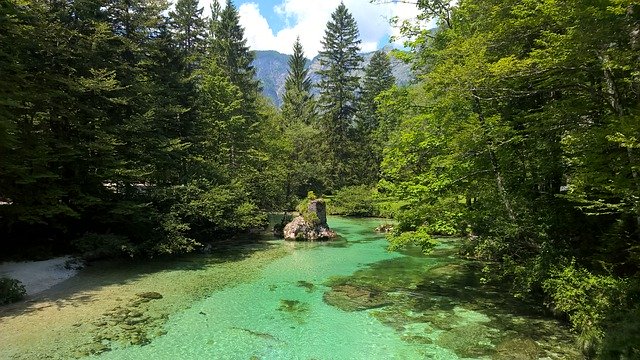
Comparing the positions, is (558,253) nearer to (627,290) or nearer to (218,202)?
(627,290)

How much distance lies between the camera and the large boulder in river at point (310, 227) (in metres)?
23.4

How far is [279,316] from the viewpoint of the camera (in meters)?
10.5

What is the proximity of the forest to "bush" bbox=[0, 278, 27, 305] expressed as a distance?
307 centimetres

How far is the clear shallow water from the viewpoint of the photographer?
820 cm

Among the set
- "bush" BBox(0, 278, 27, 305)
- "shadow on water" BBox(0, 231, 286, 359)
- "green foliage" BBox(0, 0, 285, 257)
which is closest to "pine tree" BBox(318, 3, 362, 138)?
"green foliage" BBox(0, 0, 285, 257)

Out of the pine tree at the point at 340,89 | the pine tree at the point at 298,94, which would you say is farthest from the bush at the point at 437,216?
the pine tree at the point at 298,94

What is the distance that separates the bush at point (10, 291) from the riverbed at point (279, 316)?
1.45 ft

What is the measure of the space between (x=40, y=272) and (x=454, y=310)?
1374 cm

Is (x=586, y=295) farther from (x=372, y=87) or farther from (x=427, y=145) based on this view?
(x=372, y=87)

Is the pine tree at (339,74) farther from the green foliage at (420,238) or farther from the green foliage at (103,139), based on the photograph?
the green foliage at (420,238)

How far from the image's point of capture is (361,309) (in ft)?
36.1

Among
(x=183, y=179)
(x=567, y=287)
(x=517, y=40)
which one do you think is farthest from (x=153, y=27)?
(x=567, y=287)

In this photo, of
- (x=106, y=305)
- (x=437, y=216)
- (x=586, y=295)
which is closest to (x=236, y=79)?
(x=106, y=305)

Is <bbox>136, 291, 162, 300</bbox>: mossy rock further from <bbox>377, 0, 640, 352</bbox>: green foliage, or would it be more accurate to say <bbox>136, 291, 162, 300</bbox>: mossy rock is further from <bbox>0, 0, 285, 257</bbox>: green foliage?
<bbox>377, 0, 640, 352</bbox>: green foliage
